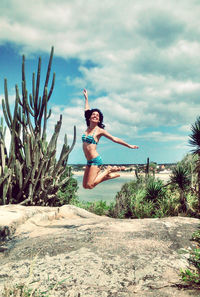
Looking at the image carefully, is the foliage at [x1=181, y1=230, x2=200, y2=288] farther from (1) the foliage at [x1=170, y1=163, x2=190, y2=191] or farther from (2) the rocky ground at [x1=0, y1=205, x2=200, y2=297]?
(1) the foliage at [x1=170, y1=163, x2=190, y2=191]

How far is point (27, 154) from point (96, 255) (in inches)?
198

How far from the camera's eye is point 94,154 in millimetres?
5363

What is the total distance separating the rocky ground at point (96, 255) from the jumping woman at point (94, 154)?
1122 mm

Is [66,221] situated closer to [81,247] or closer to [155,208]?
[81,247]

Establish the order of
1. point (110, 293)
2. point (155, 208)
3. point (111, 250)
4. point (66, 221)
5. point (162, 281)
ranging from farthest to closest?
1. point (155, 208)
2. point (66, 221)
3. point (111, 250)
4. point (162, 281)
5. point (110, 293)

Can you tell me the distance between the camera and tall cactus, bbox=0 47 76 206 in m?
8.80

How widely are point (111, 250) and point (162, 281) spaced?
1.06 metres

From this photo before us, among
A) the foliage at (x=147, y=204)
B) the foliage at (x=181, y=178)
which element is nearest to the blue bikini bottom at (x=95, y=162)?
the foliage at (x=147, y=204)

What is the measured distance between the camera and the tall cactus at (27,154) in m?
8.80

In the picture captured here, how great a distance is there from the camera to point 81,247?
4.89m

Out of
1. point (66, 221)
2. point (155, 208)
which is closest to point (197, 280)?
point (66, 221)

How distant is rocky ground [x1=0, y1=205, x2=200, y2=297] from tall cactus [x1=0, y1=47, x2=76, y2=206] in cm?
195

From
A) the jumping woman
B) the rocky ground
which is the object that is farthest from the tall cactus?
the jumping woman

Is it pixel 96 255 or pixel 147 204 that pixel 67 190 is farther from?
pixel 96 255
